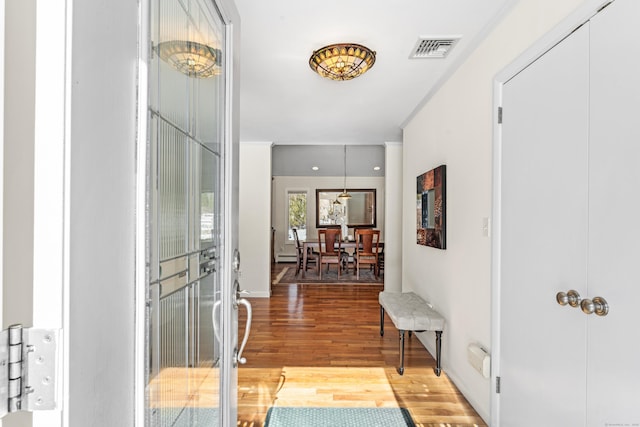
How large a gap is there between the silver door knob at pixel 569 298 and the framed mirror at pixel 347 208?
7.36m

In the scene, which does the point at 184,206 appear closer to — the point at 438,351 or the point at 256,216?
the point at 438,351

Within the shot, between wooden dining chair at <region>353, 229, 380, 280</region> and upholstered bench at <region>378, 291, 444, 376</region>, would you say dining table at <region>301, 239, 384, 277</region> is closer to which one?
wooden dining chair at <region>353, 229, 380, 280</region>

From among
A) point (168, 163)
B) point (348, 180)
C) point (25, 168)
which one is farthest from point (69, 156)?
point (348, 180)

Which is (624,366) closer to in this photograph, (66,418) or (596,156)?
(596,156)

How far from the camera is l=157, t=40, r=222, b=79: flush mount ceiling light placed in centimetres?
92

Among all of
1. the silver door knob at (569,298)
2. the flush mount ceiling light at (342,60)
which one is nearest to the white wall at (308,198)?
the flush mount ceiling light at (342,60)

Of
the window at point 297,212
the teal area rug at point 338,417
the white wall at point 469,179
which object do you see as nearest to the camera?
the white wall at point 469,179

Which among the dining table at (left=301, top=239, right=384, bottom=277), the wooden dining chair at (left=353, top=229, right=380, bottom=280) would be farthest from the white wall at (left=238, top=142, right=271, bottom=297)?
the wooden dining chair at (left=353, top=229, right=380, bottom=280)

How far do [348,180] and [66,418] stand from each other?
843cm

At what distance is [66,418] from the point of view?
0.50 m

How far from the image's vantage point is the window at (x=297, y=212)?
9016mm

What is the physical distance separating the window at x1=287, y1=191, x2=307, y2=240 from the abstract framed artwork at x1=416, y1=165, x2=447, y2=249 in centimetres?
575

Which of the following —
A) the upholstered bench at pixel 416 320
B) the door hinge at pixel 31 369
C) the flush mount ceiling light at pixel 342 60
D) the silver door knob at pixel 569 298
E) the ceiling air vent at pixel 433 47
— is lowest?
the upholstered bench at pixel 416 320

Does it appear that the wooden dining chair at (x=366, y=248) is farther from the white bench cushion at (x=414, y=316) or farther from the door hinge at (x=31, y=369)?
the door hinge at (x=31, y=369)
